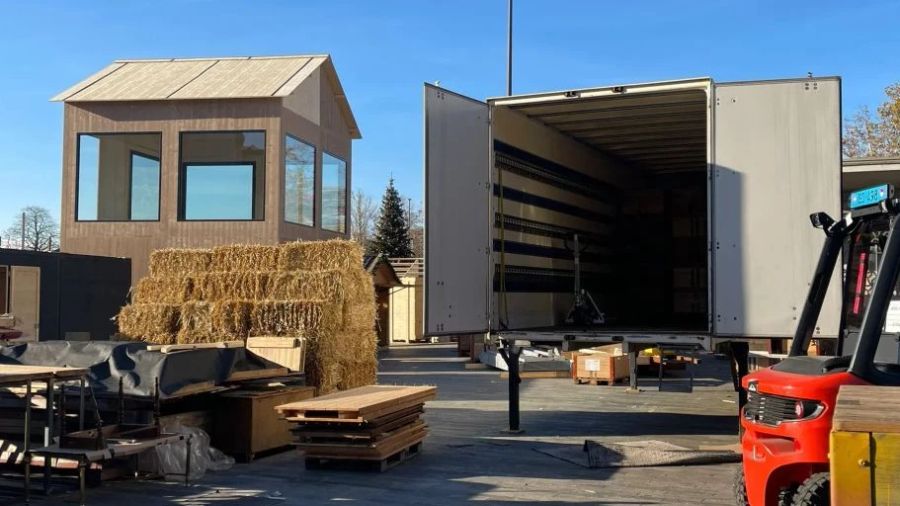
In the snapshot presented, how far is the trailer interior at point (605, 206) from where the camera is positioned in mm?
11375

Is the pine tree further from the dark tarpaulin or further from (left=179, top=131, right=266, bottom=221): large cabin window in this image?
the dark tarpaulin

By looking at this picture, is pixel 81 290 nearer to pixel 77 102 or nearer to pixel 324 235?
pixel 77 102

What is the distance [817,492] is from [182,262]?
34.7 feet

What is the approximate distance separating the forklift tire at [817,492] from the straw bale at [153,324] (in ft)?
33.0

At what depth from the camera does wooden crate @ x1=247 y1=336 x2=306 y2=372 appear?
37.6 feet

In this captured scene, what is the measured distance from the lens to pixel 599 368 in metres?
19.0

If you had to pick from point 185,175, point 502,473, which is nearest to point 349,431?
point 502,473

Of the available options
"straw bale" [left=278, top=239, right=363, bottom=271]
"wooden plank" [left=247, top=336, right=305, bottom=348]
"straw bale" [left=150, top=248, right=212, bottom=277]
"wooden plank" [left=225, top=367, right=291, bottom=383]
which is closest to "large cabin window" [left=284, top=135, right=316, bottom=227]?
"straw bale" [left=150, top=248, right=212, bottom=277]

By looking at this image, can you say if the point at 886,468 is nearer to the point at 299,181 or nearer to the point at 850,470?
the point at 850,470

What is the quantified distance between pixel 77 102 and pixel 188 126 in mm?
3196

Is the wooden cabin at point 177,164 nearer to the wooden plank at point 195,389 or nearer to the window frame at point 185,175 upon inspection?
→ the window frame at point 185,175

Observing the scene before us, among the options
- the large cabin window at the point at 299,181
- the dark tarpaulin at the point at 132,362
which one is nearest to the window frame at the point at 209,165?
the large cabin window at the point at 299,181

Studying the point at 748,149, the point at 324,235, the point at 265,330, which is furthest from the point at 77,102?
the point at 748,149

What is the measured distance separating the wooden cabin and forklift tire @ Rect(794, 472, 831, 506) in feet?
63.2
